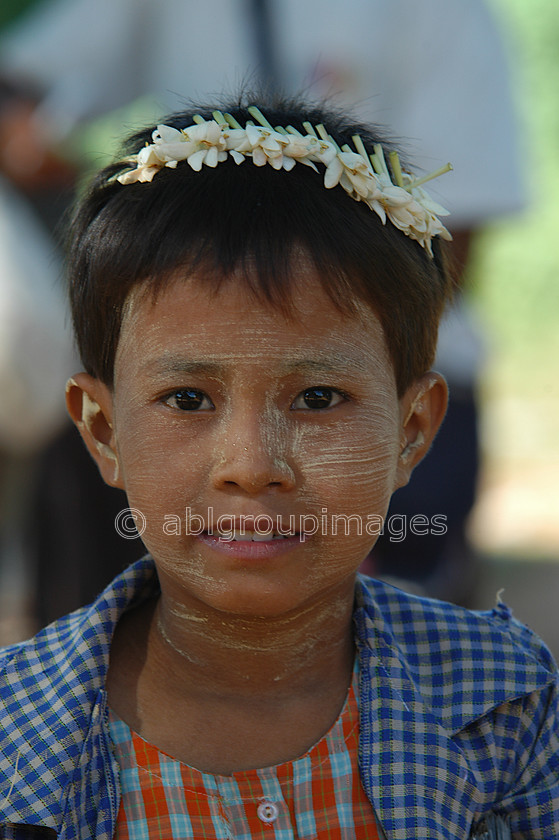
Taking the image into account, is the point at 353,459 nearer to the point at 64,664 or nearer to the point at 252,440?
the point at 252,440

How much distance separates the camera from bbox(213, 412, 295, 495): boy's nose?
5.09ft

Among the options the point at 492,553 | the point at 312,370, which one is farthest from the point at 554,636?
the point at 312,370

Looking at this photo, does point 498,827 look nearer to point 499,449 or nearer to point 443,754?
point 443,754

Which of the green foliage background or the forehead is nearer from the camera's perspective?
the forehead

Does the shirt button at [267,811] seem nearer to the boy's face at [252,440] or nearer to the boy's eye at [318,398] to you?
the boy's face at [252,440]

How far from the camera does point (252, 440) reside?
157cm

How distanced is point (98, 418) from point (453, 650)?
756 mm

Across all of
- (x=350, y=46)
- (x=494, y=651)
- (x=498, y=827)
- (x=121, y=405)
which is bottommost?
(x=498, y=827)

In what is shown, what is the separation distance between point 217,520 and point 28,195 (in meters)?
2.34

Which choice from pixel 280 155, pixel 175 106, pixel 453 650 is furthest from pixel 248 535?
pixel 175 106

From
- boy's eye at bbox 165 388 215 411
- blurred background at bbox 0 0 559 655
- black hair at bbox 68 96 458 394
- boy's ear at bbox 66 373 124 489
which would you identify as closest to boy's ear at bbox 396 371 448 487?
black hair at bbox 68 96 458 394

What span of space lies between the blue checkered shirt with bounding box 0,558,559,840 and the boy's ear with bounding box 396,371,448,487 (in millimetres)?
258

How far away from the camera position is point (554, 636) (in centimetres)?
434

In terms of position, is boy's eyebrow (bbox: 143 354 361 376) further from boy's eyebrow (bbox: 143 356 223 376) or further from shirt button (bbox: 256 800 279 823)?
shirt button (bbox: 256 800 279 823)
